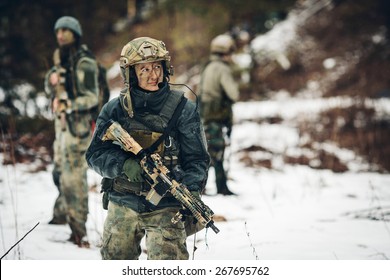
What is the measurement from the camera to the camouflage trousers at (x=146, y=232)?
8.50ft

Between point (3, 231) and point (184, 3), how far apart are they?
8173 mm

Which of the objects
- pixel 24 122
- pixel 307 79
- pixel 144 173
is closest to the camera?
pixel 144 173

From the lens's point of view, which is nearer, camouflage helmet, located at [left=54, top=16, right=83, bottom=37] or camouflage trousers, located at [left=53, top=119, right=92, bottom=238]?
camouflage trousers, located at [left=53, top=119, right=92, bottom=238]

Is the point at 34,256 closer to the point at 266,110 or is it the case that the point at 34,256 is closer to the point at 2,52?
the point at 2,52

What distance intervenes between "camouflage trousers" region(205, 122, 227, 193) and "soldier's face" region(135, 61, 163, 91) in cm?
349

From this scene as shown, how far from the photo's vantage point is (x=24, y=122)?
25.6 feet

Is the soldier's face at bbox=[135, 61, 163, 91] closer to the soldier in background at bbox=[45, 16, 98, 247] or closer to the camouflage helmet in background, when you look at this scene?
the camouflage helmet in background

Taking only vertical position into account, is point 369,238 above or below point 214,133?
below

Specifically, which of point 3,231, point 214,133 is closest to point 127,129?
point 3,231

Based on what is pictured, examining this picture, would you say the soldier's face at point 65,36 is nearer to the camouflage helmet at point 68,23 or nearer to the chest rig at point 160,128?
the camouflage helmet at point 68,23

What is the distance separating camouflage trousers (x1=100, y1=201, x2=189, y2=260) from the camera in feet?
8.50

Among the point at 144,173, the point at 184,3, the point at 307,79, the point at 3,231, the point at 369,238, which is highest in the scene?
the point at 184,3

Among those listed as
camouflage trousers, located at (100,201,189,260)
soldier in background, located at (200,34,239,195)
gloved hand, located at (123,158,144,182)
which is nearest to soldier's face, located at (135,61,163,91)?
gloved hand, located at (123,158,144,182)

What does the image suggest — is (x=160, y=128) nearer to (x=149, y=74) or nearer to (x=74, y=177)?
(x=149, y=74)
